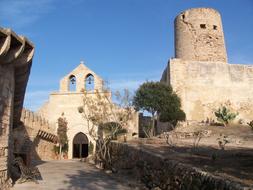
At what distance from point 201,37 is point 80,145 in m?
14.6

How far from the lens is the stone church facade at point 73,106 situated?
28953mm

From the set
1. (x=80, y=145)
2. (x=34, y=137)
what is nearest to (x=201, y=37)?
(x=80, y=145)

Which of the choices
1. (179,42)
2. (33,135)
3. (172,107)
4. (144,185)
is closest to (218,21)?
(179,42)

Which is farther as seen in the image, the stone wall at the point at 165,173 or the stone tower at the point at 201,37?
the stone tower at the point at 201,37

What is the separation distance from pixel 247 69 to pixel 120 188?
23.6 m

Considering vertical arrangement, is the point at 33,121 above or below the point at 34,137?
above

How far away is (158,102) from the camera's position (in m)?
24.9

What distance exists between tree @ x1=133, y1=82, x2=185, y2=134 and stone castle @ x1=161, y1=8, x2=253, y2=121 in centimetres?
218

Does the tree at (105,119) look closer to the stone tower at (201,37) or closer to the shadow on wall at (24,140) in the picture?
the shadow on wall at (24,140)

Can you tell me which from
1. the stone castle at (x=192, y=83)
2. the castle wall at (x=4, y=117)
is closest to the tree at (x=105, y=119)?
the stone castle at (x=192, y=83)

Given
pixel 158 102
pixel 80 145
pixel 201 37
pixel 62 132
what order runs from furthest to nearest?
pixel 80 145 → pixel 201 37 → pixel 62 132 → pixel 158 102

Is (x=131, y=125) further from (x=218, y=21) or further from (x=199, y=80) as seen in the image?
(x=218, y=21)

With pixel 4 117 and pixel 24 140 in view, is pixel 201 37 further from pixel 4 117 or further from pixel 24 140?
pixel 4 117

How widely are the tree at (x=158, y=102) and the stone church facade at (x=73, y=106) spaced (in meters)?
4.67
